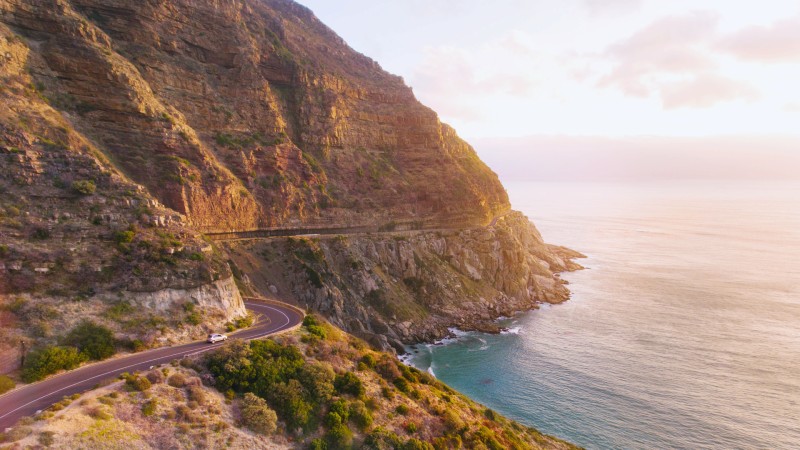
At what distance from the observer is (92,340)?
32594 millimetres

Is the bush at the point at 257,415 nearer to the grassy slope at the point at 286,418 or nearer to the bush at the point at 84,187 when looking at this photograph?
the grassy slope at the point at 286,418

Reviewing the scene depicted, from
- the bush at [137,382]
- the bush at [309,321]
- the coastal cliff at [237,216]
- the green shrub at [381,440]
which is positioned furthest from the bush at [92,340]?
the green shrub at [381,440]

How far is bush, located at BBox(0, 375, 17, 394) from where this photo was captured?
26606mm

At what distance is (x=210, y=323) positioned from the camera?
132ft

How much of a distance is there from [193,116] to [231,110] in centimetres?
795

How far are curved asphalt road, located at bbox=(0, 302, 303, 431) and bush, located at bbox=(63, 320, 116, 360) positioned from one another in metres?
0.99

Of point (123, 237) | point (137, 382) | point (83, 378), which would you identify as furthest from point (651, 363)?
point (123, 237)

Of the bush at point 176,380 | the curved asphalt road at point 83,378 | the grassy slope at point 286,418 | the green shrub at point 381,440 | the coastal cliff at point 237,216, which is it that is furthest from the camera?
the coastal cliff at point 237,216

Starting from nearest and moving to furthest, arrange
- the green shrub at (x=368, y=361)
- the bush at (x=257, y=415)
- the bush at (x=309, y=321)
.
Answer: the bush at (x=257, y=415) → the green shrub at (x=368, y=361) → the bush at (x=309, y=321)

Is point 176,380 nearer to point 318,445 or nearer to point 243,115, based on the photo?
point 318,445

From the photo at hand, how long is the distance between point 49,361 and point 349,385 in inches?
856

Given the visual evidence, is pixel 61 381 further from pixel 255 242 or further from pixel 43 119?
pixel 255 242

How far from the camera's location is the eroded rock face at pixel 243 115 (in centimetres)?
5762

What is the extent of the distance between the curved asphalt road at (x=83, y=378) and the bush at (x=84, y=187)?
60.2 ft
